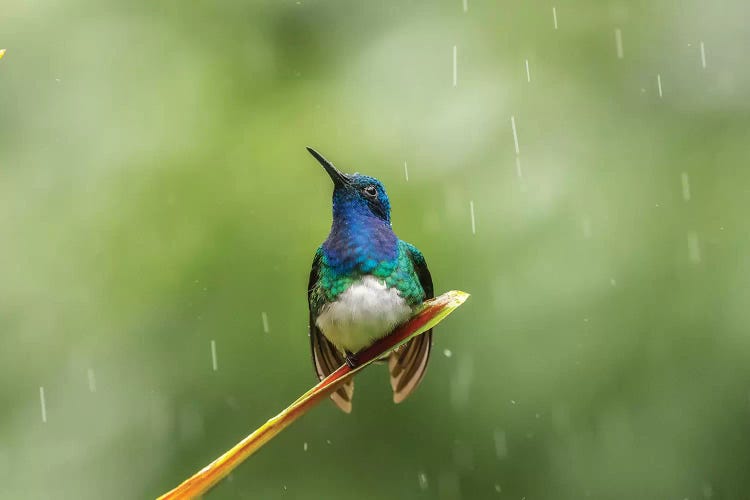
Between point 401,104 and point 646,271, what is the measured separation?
4.76 ft

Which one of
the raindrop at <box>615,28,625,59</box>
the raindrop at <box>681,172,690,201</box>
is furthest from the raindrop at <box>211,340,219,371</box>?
the raindrop at <box>615,28,625,59</box>

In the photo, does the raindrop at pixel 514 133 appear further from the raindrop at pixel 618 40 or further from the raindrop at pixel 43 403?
the raindrop at pixel 43 403

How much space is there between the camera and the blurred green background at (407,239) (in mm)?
4156

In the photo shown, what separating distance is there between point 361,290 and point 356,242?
147mm

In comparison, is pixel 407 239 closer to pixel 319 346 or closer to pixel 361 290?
pixel 319 346

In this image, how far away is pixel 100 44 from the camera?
5.29 meters

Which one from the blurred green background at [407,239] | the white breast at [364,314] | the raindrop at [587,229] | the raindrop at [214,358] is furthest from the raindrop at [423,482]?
the white breast at [364,314]

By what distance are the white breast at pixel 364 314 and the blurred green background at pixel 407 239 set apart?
175cm

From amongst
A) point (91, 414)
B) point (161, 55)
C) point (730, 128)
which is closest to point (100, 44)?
point (161, 55)

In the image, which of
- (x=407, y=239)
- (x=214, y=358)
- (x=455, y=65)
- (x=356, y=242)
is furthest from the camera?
(x=455, y=65)

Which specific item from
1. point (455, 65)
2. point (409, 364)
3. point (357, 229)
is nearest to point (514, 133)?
point (455, 65)

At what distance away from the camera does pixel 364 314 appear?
2301 millimetres

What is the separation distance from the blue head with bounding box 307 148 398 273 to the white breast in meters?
0.07

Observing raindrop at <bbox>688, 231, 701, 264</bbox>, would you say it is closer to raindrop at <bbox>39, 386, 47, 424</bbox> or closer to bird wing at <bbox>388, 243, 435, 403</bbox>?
bird wing at <bbox>388, 243, 435, 403</bbox>
